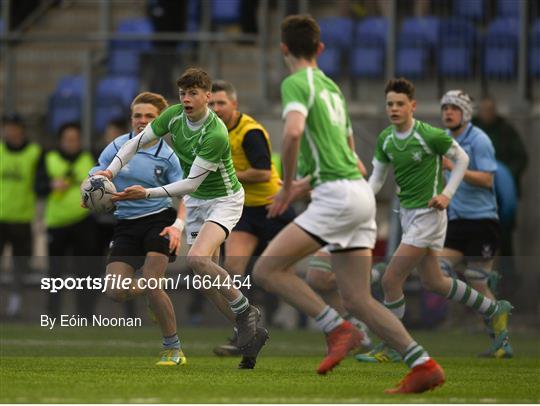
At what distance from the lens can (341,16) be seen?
67.8ft

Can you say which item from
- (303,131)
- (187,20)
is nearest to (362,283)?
(303,131)

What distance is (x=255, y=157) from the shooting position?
13242mm

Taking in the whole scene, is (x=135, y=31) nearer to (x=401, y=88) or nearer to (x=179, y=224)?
(x=401, y=88)

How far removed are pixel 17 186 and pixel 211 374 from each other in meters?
8.64

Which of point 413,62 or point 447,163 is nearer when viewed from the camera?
point 447,163

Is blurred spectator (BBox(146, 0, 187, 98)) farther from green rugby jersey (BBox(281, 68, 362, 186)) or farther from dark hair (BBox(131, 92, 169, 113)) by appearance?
green rugby jersey (BBox(281, 68, 362, 186))

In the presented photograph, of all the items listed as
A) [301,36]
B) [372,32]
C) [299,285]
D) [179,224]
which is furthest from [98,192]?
[372,32]

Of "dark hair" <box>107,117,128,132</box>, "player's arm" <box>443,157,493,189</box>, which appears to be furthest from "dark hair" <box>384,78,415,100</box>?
"dark hair" <box>107,117,128,132</box>

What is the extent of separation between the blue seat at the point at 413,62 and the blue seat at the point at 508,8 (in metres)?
1.07

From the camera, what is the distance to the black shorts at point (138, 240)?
1188 cm

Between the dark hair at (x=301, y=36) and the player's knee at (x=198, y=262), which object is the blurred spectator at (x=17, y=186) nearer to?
the player's knee at (x=198, y=262)

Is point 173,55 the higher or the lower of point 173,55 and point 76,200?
the higher

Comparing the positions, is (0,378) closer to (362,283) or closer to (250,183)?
(362,283)

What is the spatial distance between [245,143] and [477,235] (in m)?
2.47
